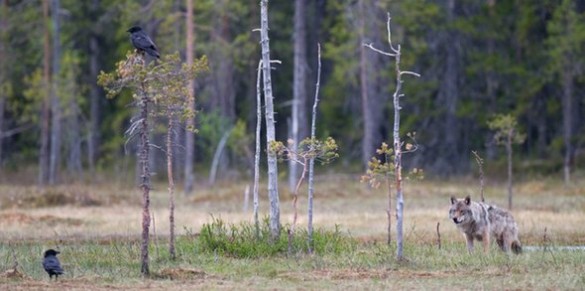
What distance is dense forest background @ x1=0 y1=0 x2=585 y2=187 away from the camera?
5144 cm

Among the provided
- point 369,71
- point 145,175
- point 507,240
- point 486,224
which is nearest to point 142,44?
point 145,175

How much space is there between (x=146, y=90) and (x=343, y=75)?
122ft

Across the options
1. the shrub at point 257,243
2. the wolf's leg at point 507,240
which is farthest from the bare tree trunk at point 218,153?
the wolf's leg at point 507,240

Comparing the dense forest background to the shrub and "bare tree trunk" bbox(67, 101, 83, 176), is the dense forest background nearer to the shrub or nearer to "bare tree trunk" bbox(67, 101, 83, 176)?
"bare tree trunk" bbox(67, 101, 83, 176)

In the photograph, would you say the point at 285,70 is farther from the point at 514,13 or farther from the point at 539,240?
the point at 539,240

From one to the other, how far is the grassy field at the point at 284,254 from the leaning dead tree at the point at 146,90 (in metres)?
1.24

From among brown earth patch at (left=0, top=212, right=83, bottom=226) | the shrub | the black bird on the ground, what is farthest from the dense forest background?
the black bird on the ground

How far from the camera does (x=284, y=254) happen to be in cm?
2041

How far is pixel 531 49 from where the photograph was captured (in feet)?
190

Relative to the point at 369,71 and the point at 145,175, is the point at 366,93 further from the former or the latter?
the point at 145,175

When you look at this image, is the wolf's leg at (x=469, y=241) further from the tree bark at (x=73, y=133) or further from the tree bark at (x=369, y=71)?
the tree bark at (x=73, y=133)

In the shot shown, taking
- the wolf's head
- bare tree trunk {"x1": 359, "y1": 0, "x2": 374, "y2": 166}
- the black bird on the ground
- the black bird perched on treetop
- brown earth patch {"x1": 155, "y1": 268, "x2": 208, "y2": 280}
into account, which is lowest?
brown earth patch {"x1": 155, "y1": 268, "x2": 208, "y2": 280}

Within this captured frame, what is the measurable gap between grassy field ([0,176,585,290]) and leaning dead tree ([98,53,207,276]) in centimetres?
124

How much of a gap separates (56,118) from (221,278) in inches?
1506
